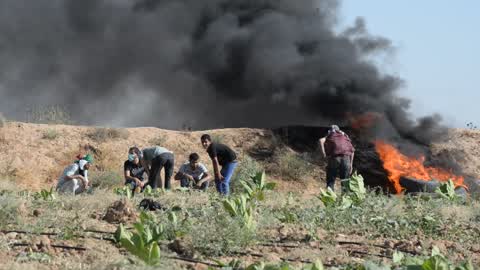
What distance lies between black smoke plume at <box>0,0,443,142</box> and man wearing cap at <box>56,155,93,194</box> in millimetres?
10569

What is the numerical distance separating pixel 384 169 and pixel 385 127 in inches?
64.1

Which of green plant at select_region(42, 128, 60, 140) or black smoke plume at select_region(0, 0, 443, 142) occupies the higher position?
black smoke plume at select_region(0, 0, 443, 142)

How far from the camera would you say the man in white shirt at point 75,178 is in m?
13.4

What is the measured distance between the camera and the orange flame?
1859 cm

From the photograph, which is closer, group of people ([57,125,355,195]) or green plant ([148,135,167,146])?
group of people ([57,125,355,195])

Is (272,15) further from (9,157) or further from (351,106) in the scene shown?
(9,157)

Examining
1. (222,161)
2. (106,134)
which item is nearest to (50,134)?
(106,134)

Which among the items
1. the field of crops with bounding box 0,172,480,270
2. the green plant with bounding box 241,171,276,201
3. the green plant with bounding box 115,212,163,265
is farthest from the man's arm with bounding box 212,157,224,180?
the green plant with bounding box 115,212,163,265

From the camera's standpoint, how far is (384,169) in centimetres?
2031

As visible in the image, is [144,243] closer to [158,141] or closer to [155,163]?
[155,163]

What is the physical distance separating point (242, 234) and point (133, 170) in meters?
6.94

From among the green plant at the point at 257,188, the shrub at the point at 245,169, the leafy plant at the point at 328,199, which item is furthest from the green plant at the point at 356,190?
the shrub at the point at 245,169

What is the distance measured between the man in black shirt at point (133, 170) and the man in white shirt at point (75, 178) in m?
0.66

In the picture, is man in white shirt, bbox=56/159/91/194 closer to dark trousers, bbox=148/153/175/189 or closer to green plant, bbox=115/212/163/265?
dark trousers, bbox=148/153/175/189
